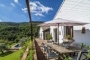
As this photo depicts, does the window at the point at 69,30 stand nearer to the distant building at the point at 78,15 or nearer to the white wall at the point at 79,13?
the distant building at the point at 78,15

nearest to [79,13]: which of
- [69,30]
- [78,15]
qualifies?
[78,15]

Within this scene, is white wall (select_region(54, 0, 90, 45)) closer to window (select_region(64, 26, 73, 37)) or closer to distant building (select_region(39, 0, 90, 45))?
distant building (select_region(39, 0, 90, 45))

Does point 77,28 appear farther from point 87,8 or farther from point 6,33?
point 6,33

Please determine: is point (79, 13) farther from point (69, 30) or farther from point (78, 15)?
point (69, 30)

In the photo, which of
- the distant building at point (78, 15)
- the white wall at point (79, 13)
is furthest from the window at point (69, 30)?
the white wall at point (79, 13)

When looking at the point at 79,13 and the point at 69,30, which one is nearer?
the point at 79,13

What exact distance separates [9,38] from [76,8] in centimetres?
5115

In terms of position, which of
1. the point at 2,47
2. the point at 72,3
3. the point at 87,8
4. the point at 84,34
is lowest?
the point at 2,47

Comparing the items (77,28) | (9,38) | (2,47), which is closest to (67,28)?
(77,28)

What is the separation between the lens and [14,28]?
62.0 m

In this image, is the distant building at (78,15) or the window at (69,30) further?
the window at (69,30)

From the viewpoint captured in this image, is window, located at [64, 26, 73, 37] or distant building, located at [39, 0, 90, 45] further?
window, located at [64, 26, 73, 37]

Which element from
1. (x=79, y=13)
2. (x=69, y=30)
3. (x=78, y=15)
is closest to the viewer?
(x=79, y=13)

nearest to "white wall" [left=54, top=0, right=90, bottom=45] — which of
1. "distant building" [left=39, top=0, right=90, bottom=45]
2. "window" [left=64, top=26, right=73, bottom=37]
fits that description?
"distant building" [left=39, top=0, right=90, bottom=45]
